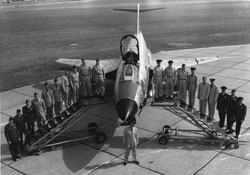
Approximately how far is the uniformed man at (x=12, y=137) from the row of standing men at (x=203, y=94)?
5187 millimetres

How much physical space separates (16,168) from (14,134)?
1064mm

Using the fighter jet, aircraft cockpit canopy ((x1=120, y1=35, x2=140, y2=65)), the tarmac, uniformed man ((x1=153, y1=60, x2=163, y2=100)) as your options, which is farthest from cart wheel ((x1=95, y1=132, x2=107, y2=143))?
uniformed man ((x1=153, y1=60, x2=163, y2=100))

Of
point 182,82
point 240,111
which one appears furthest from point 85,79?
point 240,111

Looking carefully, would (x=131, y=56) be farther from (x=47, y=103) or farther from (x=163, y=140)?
(x=47, y=103)

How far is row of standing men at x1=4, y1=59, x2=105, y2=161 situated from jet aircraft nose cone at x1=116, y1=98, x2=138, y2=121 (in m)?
2.77

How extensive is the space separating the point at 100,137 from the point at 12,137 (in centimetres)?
297

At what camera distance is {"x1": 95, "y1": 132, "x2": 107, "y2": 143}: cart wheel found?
1069 centimetres

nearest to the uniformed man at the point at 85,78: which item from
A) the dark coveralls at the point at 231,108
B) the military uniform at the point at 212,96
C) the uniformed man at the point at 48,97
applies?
the uniformed man at the point at 48,97

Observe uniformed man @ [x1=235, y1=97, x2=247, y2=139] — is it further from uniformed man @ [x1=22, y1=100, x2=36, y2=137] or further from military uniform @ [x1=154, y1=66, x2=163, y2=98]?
uniformed man @ [x1=22, y1=100, x2=36, y2=137]

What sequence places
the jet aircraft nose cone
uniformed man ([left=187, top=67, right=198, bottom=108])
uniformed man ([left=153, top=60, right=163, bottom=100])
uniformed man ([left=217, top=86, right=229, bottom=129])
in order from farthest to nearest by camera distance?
uniformed man ([left=153, top=60, right=163, bottom=100]), uniformed man ([left=187, top=67, right=198, bottom=108]), uniformed man ([left=217, top=86, right=229, bottom=129]), the jet aircraft nose cone

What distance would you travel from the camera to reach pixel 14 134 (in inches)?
373

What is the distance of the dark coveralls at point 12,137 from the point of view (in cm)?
941

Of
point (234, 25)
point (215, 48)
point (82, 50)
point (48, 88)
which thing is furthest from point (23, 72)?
point (234, 25)

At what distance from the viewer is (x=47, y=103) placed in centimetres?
1134
